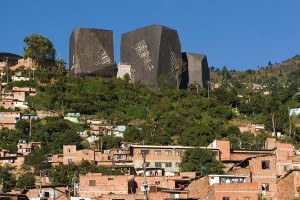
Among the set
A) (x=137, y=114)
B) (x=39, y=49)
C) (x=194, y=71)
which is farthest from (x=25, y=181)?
(x=194, y=71)

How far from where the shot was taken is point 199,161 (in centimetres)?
5203

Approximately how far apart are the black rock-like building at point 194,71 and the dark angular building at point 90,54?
1063 cm

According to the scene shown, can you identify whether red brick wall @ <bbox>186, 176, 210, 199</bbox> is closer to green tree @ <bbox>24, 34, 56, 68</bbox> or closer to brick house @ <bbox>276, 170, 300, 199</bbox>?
brick house @ <bbox>276, 170, 300, 199</bbox>

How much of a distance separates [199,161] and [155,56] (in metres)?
35.0

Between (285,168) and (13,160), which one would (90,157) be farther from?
(285,168)

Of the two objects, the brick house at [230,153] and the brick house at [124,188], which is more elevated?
the brick house at [230,153]

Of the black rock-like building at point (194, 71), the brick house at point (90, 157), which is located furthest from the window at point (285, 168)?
the black rock-like building at point (194, 71)

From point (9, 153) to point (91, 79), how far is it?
26585 millimetres

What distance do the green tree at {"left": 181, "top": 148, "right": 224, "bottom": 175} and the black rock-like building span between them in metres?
37.6

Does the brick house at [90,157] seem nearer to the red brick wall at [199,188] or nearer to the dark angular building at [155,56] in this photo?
the red brick wall at [199,188]

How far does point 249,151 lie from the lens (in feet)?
179

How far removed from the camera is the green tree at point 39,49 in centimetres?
8406

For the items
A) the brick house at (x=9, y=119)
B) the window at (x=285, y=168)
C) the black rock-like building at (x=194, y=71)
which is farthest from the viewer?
the black rock-like building at (x=194, y=71)

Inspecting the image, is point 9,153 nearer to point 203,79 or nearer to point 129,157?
point 129,157
